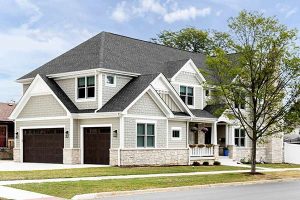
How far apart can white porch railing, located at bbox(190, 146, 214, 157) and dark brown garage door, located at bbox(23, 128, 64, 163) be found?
29.7 feet

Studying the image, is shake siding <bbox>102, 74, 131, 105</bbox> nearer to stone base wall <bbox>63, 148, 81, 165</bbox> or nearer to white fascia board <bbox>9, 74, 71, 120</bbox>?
white fascia board <bbox>9, 74, 71, 120</bbox>

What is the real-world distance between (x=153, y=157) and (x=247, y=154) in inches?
521

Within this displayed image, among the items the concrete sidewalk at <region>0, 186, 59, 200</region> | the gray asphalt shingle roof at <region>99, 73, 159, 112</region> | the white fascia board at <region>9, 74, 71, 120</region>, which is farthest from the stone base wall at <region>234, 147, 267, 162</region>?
the concrete sidewalk at <region>0, 186, 59, 200</region>

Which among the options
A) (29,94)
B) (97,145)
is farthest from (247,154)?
(29,94)

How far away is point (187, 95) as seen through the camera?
40.6 m

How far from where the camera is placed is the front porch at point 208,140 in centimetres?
3740

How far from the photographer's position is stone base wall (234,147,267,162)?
43312 millimetres

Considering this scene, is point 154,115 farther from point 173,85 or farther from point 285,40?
point 285,40

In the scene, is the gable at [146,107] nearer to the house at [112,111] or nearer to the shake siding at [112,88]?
the house at [112,111]

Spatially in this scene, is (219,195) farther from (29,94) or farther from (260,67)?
(29,94)

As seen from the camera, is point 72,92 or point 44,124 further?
point 44,124

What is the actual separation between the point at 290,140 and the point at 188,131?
102 ft

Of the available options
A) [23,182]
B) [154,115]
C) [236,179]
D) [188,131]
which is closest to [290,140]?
[188,131]

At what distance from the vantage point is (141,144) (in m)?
33.6
